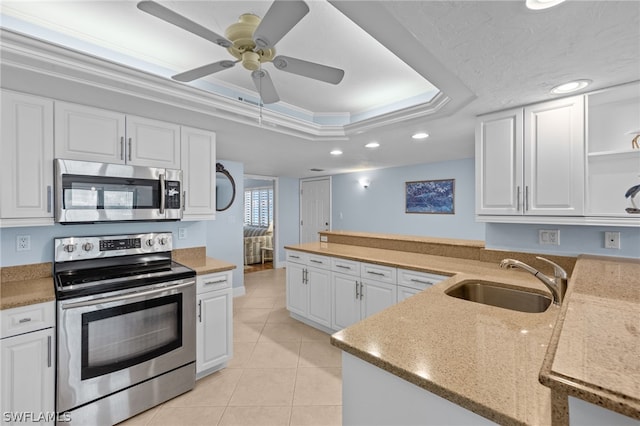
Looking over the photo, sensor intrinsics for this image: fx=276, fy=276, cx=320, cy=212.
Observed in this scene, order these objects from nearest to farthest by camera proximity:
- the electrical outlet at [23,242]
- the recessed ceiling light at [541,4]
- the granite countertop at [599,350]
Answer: the granite countertop at [599,350]
the recessed ceiling light at [541,4]
the electrical outlet at [23,242]

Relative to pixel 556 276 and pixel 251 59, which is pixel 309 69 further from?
pixel 556 276

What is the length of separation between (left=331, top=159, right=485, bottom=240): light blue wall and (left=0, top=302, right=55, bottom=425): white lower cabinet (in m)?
4.78

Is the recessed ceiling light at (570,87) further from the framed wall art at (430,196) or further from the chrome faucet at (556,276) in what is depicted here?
the framed wall art at (430,196)

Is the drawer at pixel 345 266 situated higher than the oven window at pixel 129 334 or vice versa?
the drawer at pixel 345 266

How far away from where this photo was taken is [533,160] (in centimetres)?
203

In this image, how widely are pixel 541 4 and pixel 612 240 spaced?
1832 mm

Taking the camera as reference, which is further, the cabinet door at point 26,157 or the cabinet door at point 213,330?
the cabinet door at point 213,330

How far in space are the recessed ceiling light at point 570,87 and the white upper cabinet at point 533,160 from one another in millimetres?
126

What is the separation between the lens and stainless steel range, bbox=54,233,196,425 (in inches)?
66.7

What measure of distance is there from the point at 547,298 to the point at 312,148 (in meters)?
2.67

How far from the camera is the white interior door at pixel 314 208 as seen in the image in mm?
6367

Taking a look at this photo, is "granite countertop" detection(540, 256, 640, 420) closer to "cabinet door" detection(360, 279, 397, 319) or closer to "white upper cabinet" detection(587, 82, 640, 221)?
"white upper cabinet" detection(587, 82, 640, 221)

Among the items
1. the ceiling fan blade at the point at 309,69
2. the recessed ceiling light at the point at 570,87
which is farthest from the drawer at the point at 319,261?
the recessed ceiling light at the point at 570,87

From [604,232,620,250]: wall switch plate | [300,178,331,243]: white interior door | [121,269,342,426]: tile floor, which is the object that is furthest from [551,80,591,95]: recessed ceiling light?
[300,178,331,243]: white interior door
